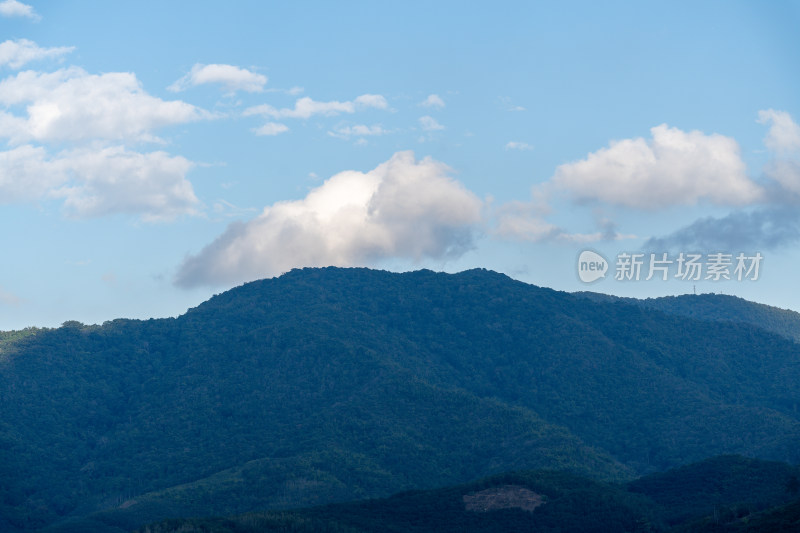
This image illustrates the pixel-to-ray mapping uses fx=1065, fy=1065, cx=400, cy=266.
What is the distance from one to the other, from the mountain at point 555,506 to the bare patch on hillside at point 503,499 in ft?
0.50

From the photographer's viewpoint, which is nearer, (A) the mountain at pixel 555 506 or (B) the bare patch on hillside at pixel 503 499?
(A) the mountain at pixel 555 506

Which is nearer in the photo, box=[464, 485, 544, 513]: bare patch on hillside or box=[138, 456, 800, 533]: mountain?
box=[138, 456, 800, 533]: mountain

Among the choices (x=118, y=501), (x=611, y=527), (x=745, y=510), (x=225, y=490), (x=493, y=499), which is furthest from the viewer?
(x=118, y=501)

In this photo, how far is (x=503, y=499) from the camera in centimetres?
16212

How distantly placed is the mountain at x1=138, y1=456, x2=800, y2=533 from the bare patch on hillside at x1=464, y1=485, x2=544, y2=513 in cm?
15

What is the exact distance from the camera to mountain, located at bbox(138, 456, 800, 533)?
144125 mm

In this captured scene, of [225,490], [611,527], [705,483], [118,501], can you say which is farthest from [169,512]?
[705,483]

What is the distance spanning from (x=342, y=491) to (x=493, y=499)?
102 ft

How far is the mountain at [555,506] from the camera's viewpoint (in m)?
144

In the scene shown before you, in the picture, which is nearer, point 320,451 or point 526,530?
point 526,530

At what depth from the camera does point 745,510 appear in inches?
5413

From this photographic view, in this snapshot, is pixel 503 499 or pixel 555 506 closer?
pixel 555 506

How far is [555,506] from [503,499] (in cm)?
831

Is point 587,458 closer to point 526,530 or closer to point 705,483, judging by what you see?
point 705,483
